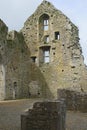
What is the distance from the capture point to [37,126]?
8172mm

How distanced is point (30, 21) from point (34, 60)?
3598 mm

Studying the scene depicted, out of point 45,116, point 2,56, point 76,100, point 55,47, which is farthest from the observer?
point 55,47

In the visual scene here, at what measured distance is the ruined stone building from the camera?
26.0 meters

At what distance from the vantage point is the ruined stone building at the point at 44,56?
25953 millimetres

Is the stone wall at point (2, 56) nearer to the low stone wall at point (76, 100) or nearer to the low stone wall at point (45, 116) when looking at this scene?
the low stone wall at point (76, 100)

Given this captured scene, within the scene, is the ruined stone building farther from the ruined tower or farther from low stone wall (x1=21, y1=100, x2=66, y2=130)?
low stone wall (x1=21, y1=100, x2=66, y2=130)

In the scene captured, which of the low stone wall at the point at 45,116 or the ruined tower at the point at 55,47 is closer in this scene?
the low stone wall at the point at 45,116

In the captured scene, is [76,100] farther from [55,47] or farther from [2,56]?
[55,47]

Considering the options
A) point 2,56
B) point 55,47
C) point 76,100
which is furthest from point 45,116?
point 55,47

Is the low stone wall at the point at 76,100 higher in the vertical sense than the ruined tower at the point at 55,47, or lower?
lower

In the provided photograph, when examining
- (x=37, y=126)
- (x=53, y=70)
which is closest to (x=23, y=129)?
(x=37, y=126)

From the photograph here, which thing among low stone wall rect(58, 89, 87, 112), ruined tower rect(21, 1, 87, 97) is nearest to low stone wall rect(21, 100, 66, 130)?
low stone wall rect(58, 89, 87, 112)

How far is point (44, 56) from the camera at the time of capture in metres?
28.1

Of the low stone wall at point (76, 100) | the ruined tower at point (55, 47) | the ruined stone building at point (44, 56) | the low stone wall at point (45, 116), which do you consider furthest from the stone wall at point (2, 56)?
the low stone wall at point (45, 116)
